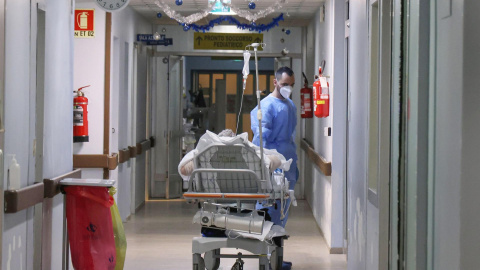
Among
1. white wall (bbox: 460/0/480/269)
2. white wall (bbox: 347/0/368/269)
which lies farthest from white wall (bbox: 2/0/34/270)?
white wall (bbox: 460/0/480/269)

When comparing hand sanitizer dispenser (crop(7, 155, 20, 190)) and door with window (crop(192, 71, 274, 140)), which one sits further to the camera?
door with window (crop(192, 71, 274, 140))

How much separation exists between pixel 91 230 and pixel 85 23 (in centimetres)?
368

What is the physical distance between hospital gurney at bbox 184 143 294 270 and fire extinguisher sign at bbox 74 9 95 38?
3358 mm

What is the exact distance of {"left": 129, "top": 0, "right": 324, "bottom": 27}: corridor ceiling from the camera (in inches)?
396

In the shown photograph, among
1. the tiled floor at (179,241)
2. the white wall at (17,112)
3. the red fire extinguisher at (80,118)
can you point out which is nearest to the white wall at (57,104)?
the white wall at (17,112)

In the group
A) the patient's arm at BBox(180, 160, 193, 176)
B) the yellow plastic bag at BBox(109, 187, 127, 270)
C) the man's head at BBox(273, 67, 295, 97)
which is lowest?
the yellow plastic bag at BBox(109, 187, 127, 270)

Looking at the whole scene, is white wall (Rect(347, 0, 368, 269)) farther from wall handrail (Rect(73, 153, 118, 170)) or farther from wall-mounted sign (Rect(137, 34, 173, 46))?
wall-mounted sign (Rect(137, 34, 173, 46))

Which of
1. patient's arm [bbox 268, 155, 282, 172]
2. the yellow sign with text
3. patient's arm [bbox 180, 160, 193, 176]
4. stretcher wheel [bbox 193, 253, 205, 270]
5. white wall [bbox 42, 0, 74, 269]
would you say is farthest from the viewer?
the yellow sign with text

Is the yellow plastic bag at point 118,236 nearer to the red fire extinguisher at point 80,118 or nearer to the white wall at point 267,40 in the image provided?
the red fire extinguisher at point 80,118

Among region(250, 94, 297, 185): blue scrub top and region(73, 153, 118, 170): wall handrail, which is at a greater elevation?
region(250, 94, 297, 185): blue scrub top

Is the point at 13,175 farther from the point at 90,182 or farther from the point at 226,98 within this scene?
the point at 226,98

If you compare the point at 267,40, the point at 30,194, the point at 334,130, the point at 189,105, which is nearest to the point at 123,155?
the point at 334,130

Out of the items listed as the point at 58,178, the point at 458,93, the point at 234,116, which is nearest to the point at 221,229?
the point at 58,178

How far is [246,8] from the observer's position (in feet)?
35.8
